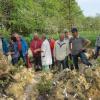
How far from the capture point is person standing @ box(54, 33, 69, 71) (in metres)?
15.0

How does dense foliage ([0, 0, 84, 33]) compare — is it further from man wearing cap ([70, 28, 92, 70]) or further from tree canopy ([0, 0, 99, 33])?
man wearing cap ([70, 28, 92, 70])

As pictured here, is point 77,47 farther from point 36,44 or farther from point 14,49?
point 14,49

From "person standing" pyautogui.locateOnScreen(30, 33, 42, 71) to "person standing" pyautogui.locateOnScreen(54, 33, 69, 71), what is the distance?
73 centimetres

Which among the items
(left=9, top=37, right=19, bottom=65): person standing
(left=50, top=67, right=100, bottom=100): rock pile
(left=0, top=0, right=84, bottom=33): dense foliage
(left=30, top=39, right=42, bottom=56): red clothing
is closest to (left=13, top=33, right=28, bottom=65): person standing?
(left=9, top=37, right=19, bottom=65): person standing

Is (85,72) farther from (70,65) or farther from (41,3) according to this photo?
(41,3)

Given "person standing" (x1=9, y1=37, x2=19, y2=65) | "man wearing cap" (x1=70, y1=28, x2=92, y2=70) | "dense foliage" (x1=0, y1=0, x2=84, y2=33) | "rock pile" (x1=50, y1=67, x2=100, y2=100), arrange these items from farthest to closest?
"dense foliage" (x1=0, y1=0, x2=84, y2=33) → "person standing" (x1=9, y1=37, x2=19, y2=65) → "man wearing cap" (x1=70, y1=28, x2=92, y2=70) → "rock pile" (x1=50, y1=67, x2=100, y2=100)

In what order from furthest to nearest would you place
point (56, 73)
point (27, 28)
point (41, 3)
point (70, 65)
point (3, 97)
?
point (41, 3)
point (27, 28)
point (70, 65)
point (56, 73)
point (3, 97)

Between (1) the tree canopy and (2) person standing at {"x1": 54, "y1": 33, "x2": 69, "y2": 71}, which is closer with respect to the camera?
(2) person standing at {"x1": 54, "y1": 33, "x2": 69, "y2": 71}

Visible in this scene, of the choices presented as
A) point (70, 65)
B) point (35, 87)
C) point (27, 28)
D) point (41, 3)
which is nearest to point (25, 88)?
point (35, 87)

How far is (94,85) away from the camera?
11648 millimetres

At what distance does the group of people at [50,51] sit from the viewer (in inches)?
570

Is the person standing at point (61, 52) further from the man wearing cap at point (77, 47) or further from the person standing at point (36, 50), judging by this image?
the person standing at point (36, 50)

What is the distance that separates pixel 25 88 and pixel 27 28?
2939 cm

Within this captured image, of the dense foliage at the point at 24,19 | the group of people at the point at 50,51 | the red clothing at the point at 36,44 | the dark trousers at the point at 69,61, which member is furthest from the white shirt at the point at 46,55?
the dense foliage at the point at 24,19
